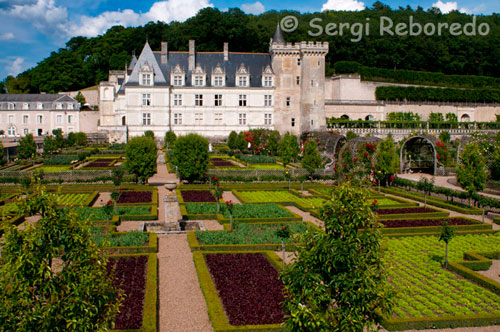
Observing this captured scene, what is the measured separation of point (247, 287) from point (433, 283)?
17.0ft

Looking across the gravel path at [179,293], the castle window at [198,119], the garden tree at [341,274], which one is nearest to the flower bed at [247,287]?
the gravel path at [179,293]

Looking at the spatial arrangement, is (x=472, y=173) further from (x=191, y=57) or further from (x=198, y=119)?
(x=191, y=57)

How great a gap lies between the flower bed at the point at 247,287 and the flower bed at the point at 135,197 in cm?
966

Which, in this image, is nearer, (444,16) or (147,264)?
(147,264)

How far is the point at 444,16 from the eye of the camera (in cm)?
8525

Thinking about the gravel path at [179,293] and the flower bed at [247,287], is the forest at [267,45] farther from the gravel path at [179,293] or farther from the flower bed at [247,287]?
the flower bed at [247,287]

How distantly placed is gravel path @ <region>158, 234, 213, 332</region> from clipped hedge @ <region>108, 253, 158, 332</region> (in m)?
0.23

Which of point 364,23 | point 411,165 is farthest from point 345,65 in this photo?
point 411,165

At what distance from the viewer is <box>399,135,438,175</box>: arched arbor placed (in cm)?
3675

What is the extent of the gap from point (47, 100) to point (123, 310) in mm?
62712

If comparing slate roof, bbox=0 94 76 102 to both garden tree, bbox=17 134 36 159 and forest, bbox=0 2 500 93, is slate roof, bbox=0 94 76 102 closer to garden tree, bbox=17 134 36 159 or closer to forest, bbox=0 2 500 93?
forest, bbox=0 2 500 93

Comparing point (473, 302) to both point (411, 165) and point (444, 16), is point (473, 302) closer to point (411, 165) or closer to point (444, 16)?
point (411, 165)

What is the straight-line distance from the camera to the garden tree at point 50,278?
20.4 ft

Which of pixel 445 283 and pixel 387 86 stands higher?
pixel 387 86
